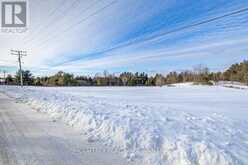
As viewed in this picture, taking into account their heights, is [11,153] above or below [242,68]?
below

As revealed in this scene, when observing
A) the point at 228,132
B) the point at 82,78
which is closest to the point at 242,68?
the point at 82,78

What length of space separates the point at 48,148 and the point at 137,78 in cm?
9175

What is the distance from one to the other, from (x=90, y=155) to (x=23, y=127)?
9.51 feet

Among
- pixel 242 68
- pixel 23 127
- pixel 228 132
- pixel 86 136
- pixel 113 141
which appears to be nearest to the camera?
pixel 113 141

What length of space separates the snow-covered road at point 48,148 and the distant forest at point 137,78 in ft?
178

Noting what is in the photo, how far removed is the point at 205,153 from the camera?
3.94 m

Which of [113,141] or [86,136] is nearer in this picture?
[113,141]

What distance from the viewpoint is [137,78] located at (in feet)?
315

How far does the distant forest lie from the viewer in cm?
6931

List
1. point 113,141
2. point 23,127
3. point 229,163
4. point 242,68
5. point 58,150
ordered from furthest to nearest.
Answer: point 242,68
point 23,127
point 113,141
point 58,150
point 229,163

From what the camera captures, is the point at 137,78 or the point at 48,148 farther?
the point at 137,78

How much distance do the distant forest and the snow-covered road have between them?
54.3m

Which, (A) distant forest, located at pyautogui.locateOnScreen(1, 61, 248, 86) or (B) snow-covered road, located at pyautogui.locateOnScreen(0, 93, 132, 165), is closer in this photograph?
(B) snow-covered road, located at pyautogui.locateOnScreen(0, 93, 132, 165)

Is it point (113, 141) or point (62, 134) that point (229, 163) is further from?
point (62, 134)
